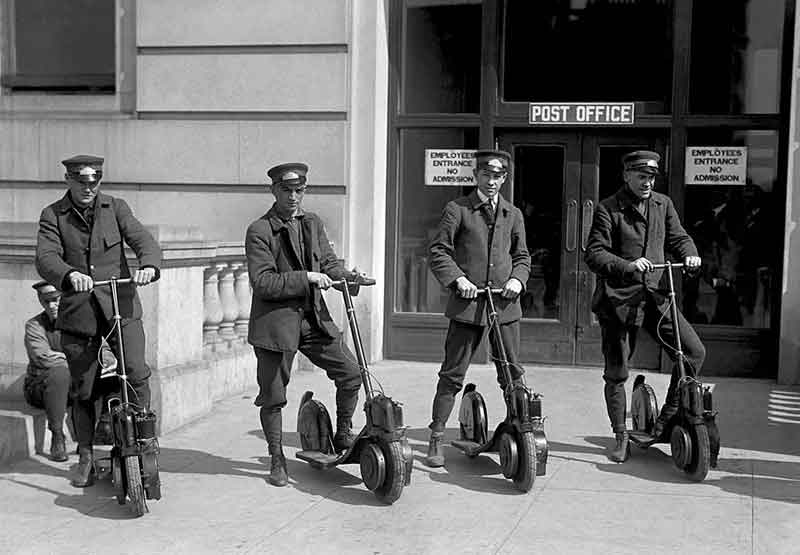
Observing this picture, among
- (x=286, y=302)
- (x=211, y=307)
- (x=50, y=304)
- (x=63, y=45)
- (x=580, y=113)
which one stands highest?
(x=63, y=45)

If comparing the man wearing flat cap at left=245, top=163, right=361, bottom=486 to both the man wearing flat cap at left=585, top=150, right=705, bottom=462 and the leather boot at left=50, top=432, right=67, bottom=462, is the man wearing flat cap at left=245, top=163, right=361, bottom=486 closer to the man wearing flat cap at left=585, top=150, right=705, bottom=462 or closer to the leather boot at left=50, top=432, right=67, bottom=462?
the leather boot at left=50, top=432, right=67, bottom=462

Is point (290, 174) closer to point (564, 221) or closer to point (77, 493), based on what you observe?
point (77, 493)

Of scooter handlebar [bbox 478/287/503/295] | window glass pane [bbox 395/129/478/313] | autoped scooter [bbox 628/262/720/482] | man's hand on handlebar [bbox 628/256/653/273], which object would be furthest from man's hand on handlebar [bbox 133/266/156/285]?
window glass pane [bbox 395/129/478/313]

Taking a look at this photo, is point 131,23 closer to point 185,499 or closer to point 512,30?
point 512,30

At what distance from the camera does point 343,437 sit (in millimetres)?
6949

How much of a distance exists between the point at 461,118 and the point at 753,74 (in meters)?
2.86

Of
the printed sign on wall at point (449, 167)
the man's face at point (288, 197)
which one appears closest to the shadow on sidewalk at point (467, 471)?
A: the man's face at point (288, 197)

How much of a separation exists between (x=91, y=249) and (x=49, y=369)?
127 centimetres

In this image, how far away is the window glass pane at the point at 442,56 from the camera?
1101cm

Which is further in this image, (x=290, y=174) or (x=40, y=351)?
(x=40, y=351)

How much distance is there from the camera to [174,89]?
36.6 feet

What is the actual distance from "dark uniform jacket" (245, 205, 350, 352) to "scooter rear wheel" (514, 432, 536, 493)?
53.1 inches

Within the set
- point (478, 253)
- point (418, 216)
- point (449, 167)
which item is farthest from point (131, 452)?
point (449, 167)

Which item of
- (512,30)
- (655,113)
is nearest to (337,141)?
(512,30)
